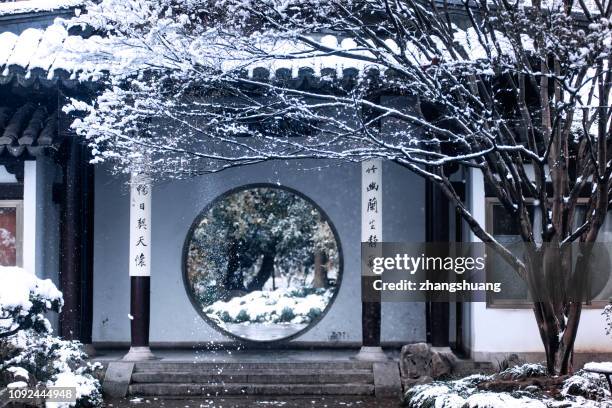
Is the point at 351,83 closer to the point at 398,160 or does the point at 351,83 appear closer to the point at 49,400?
the point at 398,160

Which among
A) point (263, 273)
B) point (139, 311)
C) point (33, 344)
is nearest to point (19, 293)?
point (33, 344)

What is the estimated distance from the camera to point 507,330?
10.6 metres

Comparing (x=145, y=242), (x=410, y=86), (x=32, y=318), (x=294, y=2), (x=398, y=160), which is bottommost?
(x=32, y=318)

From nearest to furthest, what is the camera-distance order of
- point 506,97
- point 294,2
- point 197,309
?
point 294,2
point 506,97
point 197,309

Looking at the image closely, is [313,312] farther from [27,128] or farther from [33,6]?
[33,6]

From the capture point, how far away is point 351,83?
31.9 feet

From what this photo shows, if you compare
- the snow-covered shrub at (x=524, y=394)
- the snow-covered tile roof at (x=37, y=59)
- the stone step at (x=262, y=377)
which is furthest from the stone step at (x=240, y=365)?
the snow-covered tile roof at (x=37, y=59)

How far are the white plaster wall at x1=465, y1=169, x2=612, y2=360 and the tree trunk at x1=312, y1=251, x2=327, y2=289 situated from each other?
4.50 meters

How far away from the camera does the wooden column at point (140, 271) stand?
10492 millimetres

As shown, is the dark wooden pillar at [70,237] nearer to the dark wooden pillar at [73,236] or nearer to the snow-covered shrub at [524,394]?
the dark wooden pillar at [73,236]

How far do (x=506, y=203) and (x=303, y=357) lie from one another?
433cm

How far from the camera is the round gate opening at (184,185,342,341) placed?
13.6 m

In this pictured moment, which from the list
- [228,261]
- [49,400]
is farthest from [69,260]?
[228,261]

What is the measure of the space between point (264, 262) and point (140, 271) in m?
5.04
